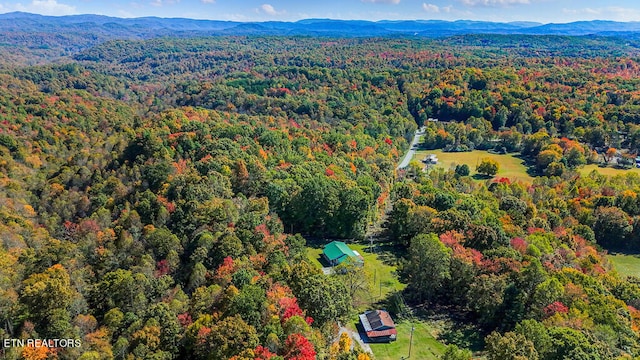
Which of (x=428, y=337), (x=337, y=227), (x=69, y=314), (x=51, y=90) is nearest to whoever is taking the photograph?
(x=69, y=314)

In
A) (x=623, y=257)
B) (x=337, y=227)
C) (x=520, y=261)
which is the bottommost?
(x=623, y=257)

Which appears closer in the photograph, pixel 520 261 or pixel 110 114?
pixel 520 261

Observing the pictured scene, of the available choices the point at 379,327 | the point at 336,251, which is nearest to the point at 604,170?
the point at 336,251

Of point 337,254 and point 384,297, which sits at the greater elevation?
point 337,254

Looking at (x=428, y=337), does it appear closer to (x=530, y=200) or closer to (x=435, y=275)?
(x=435, y=275)

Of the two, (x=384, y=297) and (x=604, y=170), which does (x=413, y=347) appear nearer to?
(x=384, y=297)

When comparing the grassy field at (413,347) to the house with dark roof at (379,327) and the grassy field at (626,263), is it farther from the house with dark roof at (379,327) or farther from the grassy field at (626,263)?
the grassy field at (626,263)

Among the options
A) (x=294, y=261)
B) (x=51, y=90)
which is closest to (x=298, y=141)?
(x=294, y=261)
